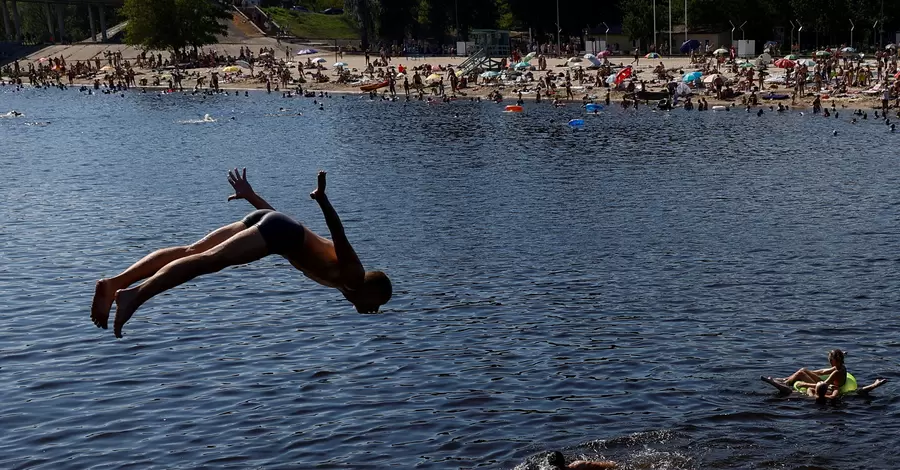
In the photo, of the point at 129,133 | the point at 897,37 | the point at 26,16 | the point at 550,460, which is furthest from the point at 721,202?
the point at 26,16

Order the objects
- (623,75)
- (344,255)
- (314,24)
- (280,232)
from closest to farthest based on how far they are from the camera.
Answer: (280,232)
(344,255)
(623,75)
(314,24)

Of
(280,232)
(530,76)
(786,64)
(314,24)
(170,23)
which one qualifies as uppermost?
(170,23)

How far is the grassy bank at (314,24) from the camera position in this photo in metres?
155

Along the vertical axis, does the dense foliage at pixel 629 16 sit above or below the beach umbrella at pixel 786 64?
above

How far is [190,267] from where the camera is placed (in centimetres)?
1105

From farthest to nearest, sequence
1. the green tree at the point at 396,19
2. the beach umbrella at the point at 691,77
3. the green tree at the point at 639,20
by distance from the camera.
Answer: the green tree at the point at 396,19 → the green tree at the point at 639,20 → the beach umbrella at the point at 691,77

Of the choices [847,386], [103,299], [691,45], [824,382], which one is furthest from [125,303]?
[691,45]

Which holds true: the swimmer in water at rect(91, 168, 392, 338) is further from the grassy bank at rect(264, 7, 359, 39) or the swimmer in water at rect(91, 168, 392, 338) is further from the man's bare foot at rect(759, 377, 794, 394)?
the grassy bank at rect(264, 7, 359, 39)

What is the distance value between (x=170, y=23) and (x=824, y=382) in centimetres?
12521

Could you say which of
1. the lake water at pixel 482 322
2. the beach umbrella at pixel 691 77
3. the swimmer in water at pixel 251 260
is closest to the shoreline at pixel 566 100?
the beach umbrella at pixel 691 77

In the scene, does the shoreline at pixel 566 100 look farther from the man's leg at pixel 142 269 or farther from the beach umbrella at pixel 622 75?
the man's leg at pixel 142 269

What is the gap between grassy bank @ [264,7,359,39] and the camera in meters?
155

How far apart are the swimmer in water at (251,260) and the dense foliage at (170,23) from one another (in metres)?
129

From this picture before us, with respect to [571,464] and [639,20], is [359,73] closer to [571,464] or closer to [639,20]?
[639,20]
